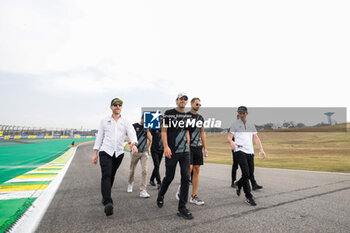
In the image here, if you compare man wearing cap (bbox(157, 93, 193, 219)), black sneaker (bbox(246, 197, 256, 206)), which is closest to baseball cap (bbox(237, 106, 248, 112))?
man wearing cap (bbox(157, 93, 193, 219))

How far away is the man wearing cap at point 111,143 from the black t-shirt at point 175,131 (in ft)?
2.54

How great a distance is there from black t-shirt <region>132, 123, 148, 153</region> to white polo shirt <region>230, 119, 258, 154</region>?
88.2 inches

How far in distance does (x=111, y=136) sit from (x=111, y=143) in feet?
0.44

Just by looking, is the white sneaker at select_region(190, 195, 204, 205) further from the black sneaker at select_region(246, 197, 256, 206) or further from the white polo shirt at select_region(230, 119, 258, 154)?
the white polo shirt at select_region(230, 119, 258, 154)

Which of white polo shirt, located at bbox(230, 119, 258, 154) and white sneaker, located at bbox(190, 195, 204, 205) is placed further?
white polo shirt, located at bbox(230, 119, 258, 154)

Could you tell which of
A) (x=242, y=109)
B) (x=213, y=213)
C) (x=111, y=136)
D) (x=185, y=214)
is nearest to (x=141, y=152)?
(x=111, y=136)

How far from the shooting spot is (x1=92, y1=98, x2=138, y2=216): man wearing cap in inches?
144

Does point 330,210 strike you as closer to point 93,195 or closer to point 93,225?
point 93,225

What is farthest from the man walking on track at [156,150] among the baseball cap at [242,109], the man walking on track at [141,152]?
the baseball cap at [242,109]

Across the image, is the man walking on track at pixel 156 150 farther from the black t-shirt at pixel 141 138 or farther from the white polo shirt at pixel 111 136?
the white polo shirt at pixel 111 136

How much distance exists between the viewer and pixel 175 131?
12.1 ft

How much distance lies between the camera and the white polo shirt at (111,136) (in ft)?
12.5

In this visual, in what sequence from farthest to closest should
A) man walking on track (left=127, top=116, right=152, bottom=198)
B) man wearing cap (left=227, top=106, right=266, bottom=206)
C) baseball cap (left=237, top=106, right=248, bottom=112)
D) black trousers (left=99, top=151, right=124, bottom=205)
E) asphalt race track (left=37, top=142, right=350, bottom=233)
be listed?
man walking on track (left=127, top=116, right=152, bottom=198), baseball cap (left=237, top=106, right=248, bottom=112), man wearing cap (left=227, top=106, right=266, bottom=206), black trousers (left=99, top=151, right=124, bottom=205), asphalt race track (left=37, top=142, right=350, bottom=233)

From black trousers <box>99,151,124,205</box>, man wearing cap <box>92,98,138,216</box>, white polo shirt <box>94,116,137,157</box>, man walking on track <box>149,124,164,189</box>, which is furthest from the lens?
man walking on track <box>149,124,164,189</box>
